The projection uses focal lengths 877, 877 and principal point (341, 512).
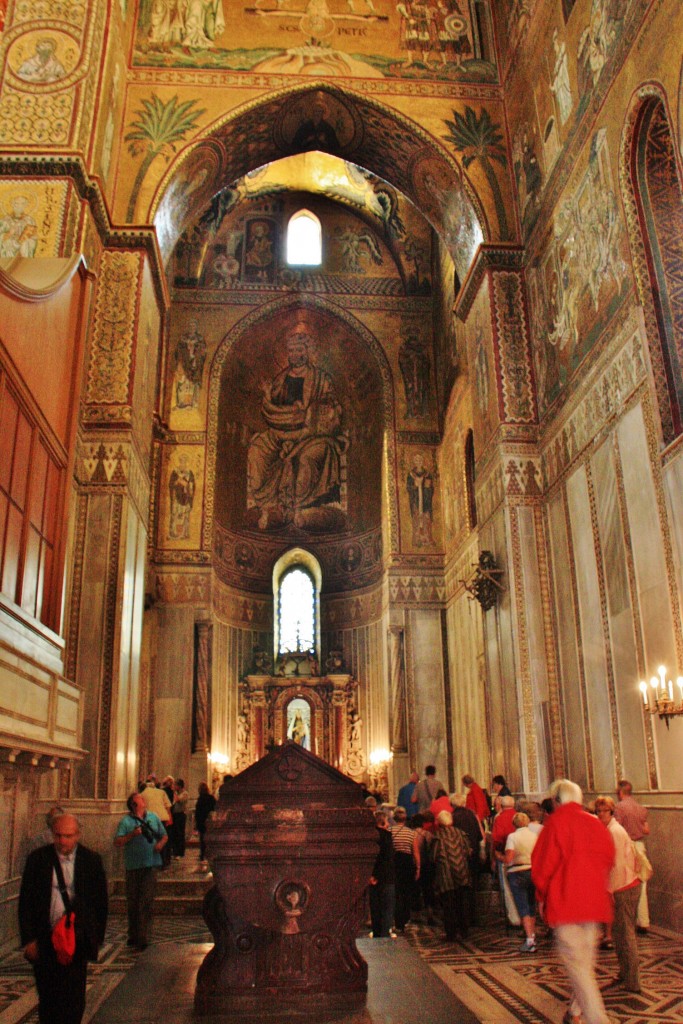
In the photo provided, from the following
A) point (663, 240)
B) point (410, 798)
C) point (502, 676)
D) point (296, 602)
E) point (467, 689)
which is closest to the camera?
point (663, 240)

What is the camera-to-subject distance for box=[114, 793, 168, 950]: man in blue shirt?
8.30 m

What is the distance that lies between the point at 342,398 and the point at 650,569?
1672cm

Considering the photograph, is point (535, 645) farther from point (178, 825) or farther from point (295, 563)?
point (295, 563)

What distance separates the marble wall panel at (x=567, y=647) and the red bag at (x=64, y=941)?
8534 millimetres

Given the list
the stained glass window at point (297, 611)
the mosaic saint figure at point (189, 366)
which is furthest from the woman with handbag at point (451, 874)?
the mosaic saint figure at point (189, 366)

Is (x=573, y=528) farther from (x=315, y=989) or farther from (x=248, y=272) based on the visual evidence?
(x=248, y=272)

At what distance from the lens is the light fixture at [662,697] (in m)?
8.56

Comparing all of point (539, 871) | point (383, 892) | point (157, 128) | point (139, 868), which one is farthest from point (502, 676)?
point (157, 128)

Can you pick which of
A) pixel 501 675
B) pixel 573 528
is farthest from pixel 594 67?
pixel 501 675

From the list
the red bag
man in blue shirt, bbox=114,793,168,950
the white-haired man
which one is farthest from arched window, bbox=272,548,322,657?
the red bag

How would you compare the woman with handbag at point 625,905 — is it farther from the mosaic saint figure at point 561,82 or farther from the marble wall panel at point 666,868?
the mosaic saint figure at point 561,82

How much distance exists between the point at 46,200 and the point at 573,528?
29.1ft

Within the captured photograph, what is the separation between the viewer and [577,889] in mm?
4562

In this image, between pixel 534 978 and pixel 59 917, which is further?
pixel 534 978
